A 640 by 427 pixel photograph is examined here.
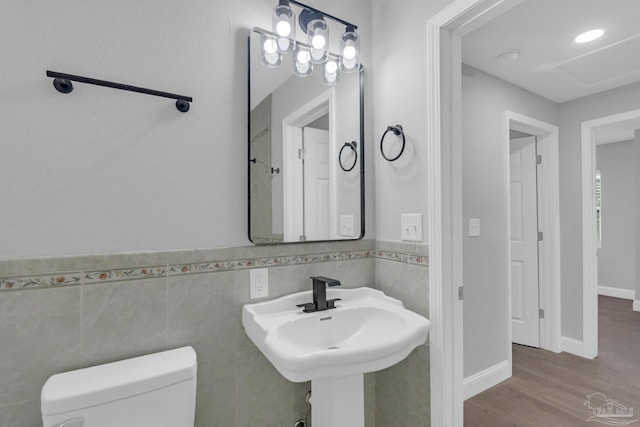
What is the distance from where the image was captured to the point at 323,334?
1.34 meters

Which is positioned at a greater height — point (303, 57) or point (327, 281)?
point (303, 57)

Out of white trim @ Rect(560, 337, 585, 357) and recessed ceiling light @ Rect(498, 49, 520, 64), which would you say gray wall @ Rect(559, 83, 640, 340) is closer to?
white trim @ Rect(560, 337, 585, 357)

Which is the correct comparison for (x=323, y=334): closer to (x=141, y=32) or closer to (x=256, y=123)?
(x=256, y=123)

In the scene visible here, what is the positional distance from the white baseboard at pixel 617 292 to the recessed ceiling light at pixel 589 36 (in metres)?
4.56

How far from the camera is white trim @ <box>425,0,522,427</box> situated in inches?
51.1

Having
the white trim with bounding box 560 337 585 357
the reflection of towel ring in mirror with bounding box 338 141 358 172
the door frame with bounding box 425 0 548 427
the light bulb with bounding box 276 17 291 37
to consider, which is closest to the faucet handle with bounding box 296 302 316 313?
the door frame with bounding box 425 0 548 427

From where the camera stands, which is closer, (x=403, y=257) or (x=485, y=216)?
(x=403, y=257)

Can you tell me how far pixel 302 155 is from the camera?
1506 mm

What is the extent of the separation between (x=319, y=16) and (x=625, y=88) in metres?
2.89

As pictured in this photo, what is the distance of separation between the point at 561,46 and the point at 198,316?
270 centimetres

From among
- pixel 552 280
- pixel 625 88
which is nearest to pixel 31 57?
pixel 552 280

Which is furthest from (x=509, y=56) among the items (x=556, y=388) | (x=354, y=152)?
(x=556, y=388)

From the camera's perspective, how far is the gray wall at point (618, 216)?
462cm

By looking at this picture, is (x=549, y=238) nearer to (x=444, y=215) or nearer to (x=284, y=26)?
(x=444, y=215)
